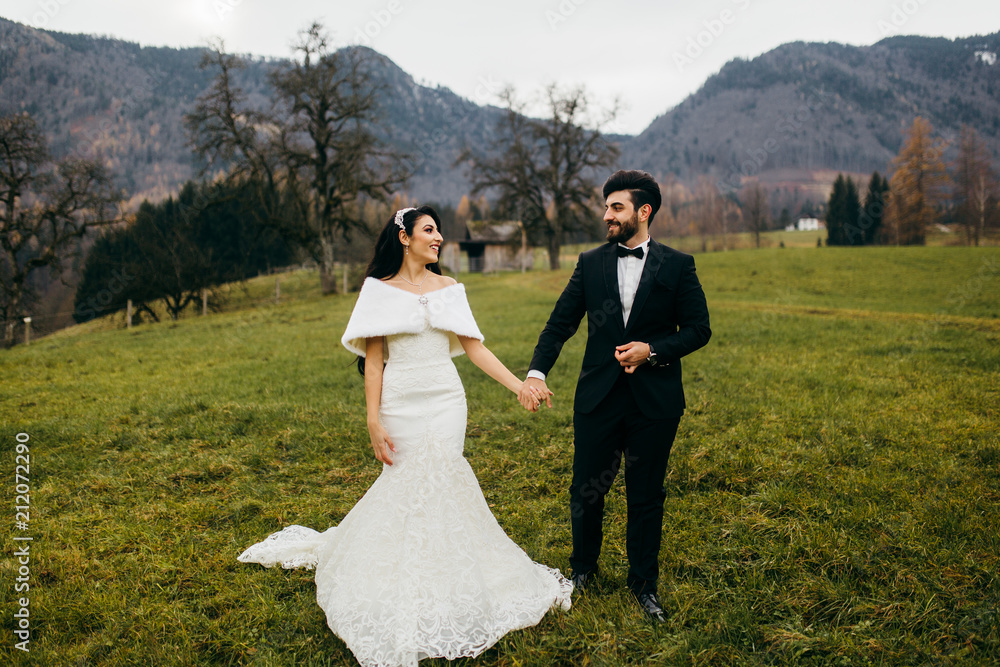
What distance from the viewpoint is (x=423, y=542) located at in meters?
3.27

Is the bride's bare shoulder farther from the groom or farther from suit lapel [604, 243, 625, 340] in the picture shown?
suit lapel [604, 243, 625, 340]

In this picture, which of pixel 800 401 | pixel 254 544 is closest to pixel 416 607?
pixel 254 544

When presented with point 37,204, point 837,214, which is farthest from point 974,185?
point 37,204

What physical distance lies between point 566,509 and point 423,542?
2102mm

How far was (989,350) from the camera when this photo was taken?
10828mm

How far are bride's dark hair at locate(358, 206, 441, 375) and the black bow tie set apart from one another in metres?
1.24

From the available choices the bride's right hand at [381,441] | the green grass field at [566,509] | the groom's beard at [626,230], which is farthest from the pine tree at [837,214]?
the bride's right hand at [381,441]

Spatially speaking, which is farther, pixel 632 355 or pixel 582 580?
pixel 582 580

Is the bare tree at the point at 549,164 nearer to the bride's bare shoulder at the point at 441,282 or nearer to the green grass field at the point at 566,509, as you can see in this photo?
the green grass field at the point at 566,509

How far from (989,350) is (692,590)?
37.5 feet

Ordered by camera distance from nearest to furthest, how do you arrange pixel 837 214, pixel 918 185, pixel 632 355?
1. pixel 632 355
2. pixel 918 185
3. pixel 837 214

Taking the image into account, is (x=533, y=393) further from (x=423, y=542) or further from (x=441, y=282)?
(x=423, y=542)

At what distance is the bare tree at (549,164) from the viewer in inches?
1738

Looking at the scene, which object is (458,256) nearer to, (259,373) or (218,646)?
(259,373)
